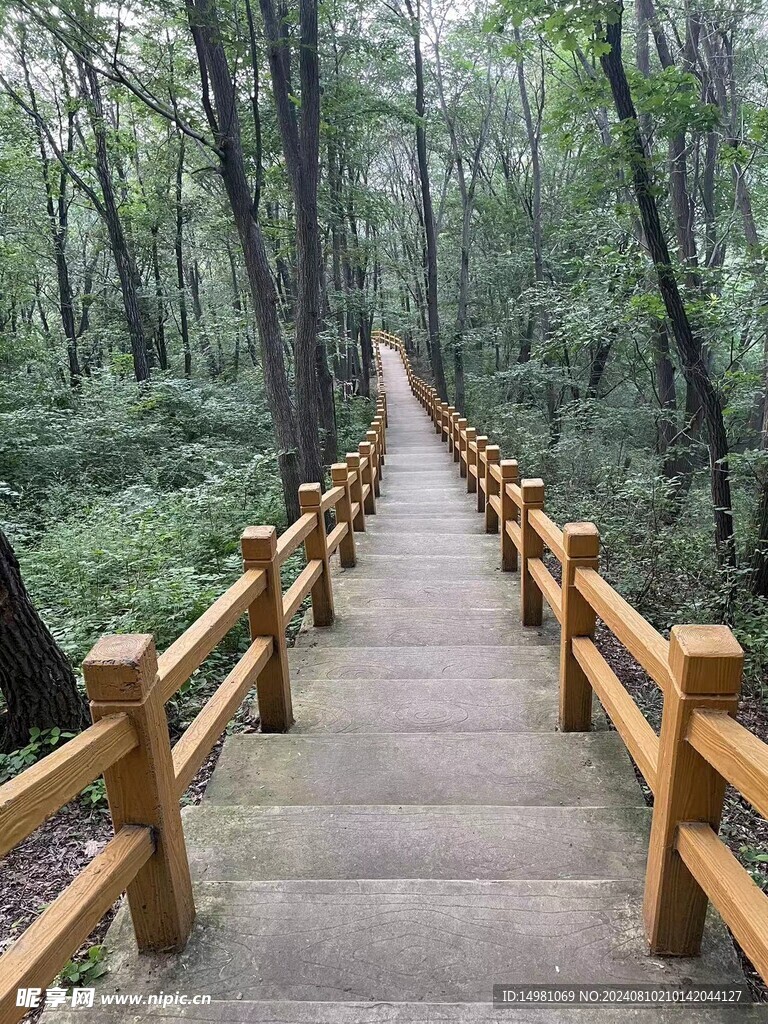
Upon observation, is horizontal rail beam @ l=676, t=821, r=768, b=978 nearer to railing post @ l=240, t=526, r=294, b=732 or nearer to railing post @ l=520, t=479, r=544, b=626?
railing post @ l=240, t=526, r=294, b=732

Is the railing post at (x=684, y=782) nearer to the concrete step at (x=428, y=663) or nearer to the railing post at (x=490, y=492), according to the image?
the concrete step at (x=428, y=663)

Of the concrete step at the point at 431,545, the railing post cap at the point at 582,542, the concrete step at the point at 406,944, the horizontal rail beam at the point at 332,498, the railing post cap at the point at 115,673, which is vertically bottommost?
the concrete step at the point at 431,545

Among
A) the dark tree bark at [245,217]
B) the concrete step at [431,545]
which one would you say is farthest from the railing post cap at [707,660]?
the dark tree bark at [245,217]

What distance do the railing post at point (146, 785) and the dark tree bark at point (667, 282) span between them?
5.77m

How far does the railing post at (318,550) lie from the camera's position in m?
4.91

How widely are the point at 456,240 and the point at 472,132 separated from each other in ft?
18.5

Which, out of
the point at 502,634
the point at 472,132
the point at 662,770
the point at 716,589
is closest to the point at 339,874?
the point at 662,770

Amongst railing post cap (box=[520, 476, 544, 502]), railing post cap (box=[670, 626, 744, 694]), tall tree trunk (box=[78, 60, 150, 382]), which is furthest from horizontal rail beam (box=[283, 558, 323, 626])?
tall tree trunk (box=[78, 60, 150, 382])

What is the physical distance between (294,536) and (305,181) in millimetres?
6319

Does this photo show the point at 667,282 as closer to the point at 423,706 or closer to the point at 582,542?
the point at 582,542

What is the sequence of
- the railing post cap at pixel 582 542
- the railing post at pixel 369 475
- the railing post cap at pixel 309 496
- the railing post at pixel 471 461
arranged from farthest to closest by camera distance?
the railing post at pixel 471 461, the railing post at pixel 369 475, the railing post cap at pixel 309 496, the railing post cap at pixel 582 542

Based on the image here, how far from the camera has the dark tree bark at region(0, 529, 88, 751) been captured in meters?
3.35

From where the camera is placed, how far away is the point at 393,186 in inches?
1320

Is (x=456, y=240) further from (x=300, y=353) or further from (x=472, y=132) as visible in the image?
(x=300, y=353)
